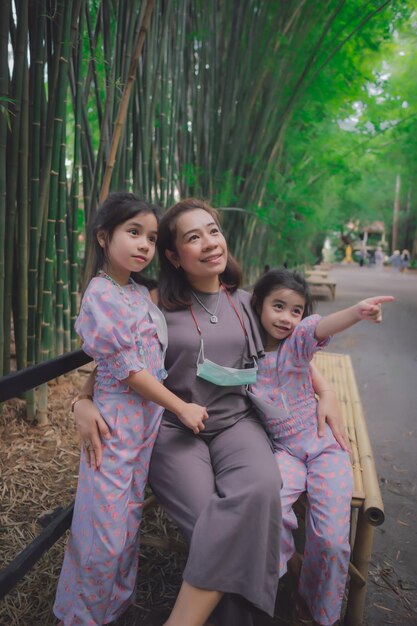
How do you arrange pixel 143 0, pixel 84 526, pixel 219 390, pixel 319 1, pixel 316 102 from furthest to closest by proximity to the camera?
1. pixel 316 102
2. pixel 319 1
3. pixel 143 0
4. pixel 219 390
5. pixel 84 526


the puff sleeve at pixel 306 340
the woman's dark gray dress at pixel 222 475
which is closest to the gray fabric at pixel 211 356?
the woman's dark gray dress at pixel 222 475

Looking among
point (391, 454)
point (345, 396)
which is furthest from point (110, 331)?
point (391, 454)

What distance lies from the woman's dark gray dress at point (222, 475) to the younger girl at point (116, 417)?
0.26ft

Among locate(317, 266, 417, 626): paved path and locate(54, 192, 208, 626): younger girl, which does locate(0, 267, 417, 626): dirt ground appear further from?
locate(54, 192, 208, 626): younger girl

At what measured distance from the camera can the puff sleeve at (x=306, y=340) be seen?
1.29 meters

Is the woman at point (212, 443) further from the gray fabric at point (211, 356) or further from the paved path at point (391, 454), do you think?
the paved path at point (391, 454)

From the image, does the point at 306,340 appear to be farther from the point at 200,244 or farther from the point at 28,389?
the point at 28,389

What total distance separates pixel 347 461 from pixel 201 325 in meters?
0.58

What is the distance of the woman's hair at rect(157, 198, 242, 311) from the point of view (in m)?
1.35

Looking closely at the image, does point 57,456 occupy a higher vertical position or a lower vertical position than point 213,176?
lower

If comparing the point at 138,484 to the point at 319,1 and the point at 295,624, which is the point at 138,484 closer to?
the point at 295,624

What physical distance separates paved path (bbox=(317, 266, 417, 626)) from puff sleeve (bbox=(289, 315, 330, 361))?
827 millimetres

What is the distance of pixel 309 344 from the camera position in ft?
4.29

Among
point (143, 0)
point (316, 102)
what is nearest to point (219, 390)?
point (143, 0)
